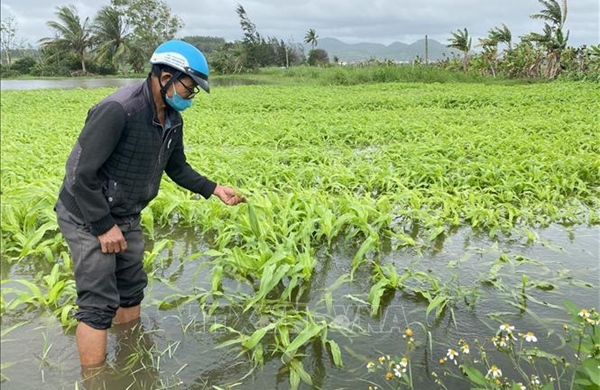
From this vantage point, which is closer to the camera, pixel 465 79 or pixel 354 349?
pixel 354 349

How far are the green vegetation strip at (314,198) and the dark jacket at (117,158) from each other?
74 cm

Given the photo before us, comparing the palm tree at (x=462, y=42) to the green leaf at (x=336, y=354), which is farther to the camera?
the palm tree at (x=462, y=42)

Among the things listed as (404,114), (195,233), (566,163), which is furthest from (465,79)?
(195,233)

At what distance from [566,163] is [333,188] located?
271 centimetres

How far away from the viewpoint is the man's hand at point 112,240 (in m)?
2.11

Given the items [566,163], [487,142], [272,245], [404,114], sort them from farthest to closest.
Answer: [404,114] → [487,142] → [566,163] → [272,245]

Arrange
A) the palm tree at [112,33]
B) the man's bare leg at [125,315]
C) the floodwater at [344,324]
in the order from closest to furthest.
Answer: the floodwater at [344,324] → the man's bare leg at [125,315] → the palm tree at [112,33]

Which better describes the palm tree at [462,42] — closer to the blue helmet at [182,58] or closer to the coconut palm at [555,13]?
the coconut palm at [555,13]

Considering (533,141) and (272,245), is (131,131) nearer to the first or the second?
(272,245)

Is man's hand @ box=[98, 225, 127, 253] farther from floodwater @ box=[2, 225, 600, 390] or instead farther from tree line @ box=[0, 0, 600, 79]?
tree line @ box=[0, 0, 600, 79]

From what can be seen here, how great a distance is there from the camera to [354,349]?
239 cm

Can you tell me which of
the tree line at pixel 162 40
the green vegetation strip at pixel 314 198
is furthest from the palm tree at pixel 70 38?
the green vegetation strip at pixel 314 198

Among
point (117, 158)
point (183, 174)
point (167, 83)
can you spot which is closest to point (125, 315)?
point (183, 174)

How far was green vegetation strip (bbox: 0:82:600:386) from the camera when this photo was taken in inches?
112
